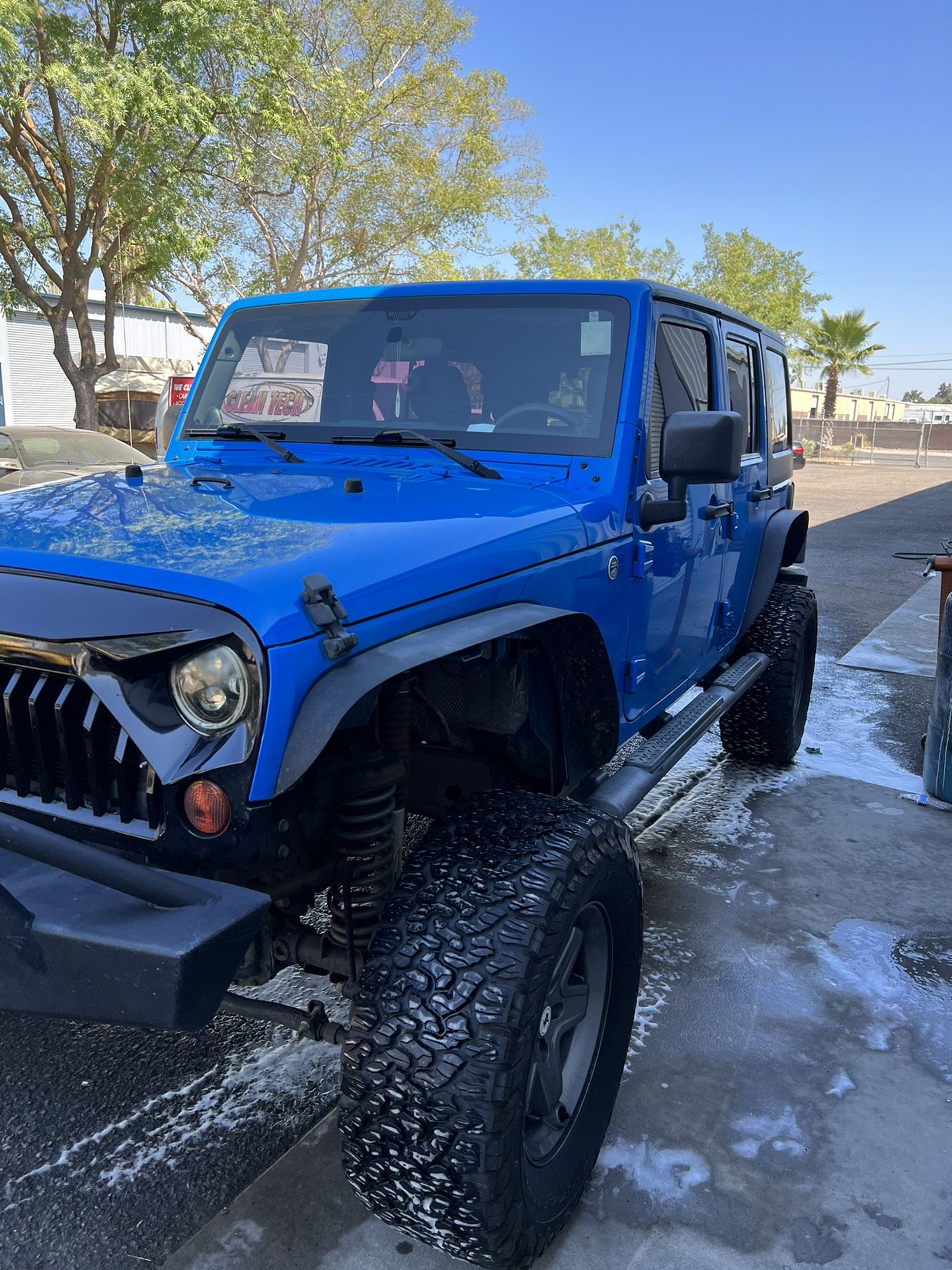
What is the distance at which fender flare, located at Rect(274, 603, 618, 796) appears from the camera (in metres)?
1.53

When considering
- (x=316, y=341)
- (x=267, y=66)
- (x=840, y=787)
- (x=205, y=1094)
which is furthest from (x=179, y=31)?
(x=205, y=1094)

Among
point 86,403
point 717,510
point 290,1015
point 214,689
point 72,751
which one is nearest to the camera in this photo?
point 214,689

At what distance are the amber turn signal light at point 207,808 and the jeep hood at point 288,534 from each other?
10.7 inches

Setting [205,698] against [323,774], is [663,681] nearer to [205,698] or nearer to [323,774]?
[323,774]

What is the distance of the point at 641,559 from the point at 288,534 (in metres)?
1.25

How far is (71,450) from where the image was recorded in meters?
10.9

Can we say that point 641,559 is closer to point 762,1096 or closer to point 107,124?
point 762,1096

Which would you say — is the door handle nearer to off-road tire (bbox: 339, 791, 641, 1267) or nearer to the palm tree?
off-road tire (bbox: 339, 791, 641, 1267)

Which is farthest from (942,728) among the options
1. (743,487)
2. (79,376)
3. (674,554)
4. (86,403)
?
(86,403)

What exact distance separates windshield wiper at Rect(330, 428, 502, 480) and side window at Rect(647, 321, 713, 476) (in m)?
0.54

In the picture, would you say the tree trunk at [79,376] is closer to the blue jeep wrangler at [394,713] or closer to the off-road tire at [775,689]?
the off-road tire at [775,689]

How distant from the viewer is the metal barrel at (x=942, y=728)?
14.1ft

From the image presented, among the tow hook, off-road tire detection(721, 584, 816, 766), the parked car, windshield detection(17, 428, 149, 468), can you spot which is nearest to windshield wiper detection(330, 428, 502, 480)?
the tow hook

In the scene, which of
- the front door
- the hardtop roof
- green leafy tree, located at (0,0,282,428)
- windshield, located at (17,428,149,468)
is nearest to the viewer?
the hardtop roof
